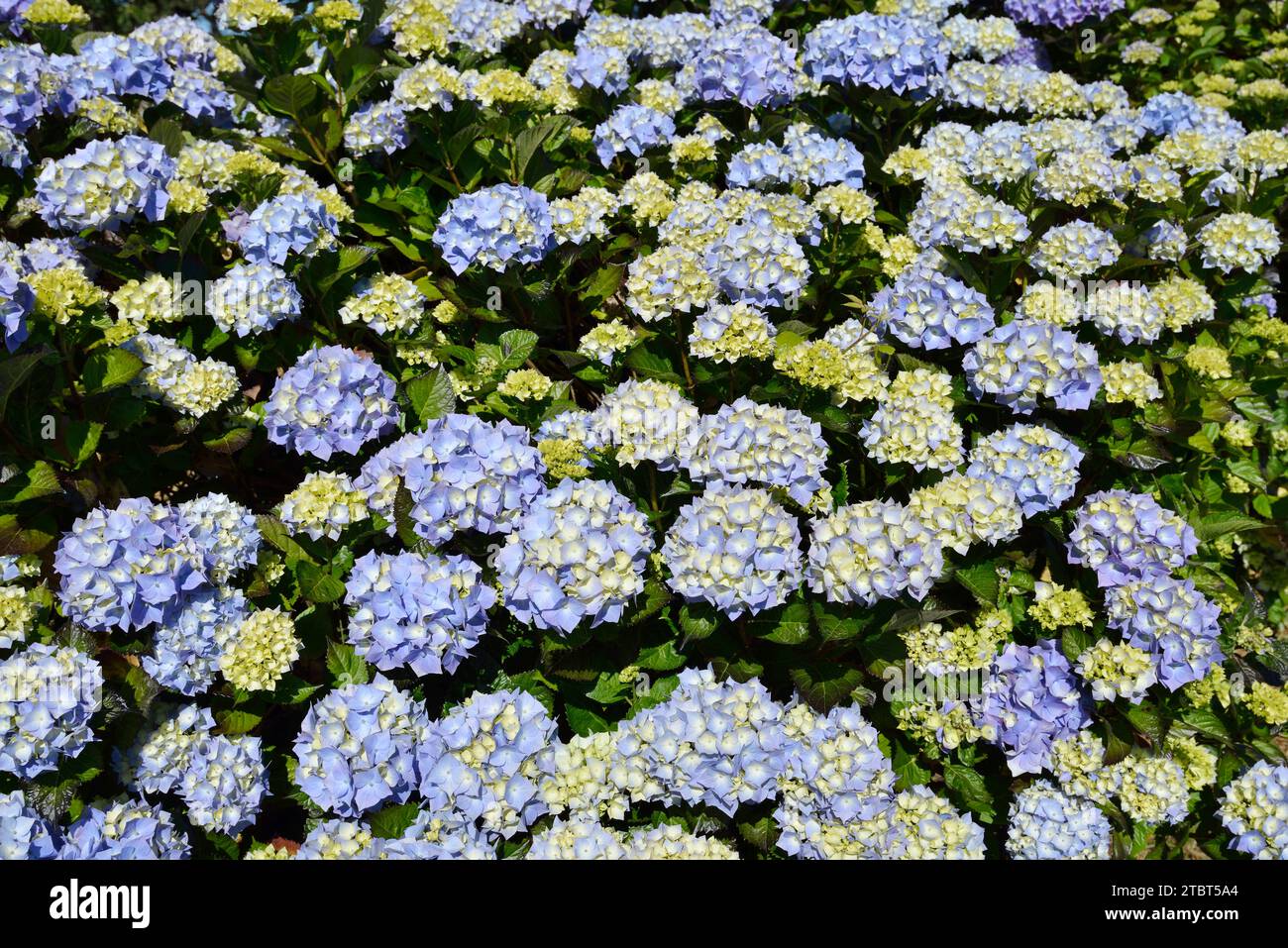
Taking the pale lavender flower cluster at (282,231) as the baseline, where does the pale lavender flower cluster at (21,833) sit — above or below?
below

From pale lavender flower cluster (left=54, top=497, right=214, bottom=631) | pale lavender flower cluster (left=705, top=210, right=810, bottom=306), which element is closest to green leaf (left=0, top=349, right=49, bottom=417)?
pale lavender flower cluster (left=54, top=497, right=214, bottom=631)

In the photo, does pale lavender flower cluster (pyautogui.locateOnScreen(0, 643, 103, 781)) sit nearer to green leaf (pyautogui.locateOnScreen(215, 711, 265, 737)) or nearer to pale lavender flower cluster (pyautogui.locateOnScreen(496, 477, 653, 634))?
green leaf (pyautogui.locateOnScreen(215, 711, 265, 737))

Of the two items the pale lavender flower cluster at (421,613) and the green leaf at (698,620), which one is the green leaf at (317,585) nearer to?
the pale lavender flower cluster at (421,613)

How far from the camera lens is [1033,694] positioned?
335 cm

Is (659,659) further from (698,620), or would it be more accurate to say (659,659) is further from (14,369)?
(14,369)

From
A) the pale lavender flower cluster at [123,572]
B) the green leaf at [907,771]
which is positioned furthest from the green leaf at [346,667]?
the green leaf at [907,771]

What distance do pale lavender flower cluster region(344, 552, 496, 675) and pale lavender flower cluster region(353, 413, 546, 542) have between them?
14 centimetres

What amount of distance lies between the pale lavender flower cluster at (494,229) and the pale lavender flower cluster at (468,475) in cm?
94

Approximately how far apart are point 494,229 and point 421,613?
166 cm

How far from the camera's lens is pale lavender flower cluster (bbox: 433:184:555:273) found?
12.6ft

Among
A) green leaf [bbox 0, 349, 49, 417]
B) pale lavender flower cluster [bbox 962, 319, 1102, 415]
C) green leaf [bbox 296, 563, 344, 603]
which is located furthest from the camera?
pale lavender flower cluster [bbox 962, 319, 1102, 415]

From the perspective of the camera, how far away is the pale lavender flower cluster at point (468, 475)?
3109mm

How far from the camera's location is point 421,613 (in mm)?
2980

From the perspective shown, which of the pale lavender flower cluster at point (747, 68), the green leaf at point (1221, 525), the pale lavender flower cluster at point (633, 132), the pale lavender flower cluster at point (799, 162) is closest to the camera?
the green leaf at point (1221, 525)
